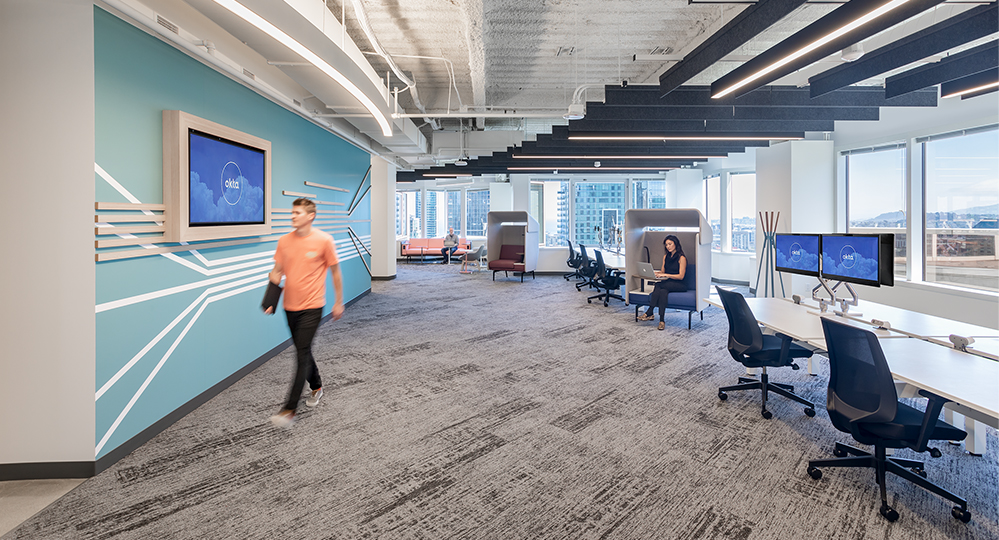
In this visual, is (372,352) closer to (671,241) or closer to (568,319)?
(568,319)

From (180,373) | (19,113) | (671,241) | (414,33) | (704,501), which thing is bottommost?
(704,501)

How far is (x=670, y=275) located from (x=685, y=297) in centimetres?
40

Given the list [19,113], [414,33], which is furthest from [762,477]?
[414,33]

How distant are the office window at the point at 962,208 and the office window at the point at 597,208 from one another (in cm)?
801

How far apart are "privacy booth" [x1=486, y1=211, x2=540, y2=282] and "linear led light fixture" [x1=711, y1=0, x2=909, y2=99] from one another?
7409 millimetres

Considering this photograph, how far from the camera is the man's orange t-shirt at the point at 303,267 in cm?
332

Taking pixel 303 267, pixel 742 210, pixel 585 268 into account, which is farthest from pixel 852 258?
pixel 742 210

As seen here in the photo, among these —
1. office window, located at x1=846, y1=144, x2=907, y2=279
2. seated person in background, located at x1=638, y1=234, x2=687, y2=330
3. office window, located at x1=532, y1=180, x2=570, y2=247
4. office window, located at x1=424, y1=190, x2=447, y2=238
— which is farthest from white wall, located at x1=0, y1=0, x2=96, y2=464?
office window, located at x1=424, y1=190, x2=447, y2=238

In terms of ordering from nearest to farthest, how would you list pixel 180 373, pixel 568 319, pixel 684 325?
pixel 180 373, pixel 684 325, pixel 568 319

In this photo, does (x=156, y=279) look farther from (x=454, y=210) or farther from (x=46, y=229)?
(x=454, y=210)

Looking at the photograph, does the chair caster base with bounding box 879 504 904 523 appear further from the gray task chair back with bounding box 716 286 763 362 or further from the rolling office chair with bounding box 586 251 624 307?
the rolling office chair with bounding box 586 251 624 307

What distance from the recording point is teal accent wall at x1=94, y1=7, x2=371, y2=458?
2.94 m

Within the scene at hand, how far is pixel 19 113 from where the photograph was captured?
271 cm

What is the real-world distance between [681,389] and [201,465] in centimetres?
378
